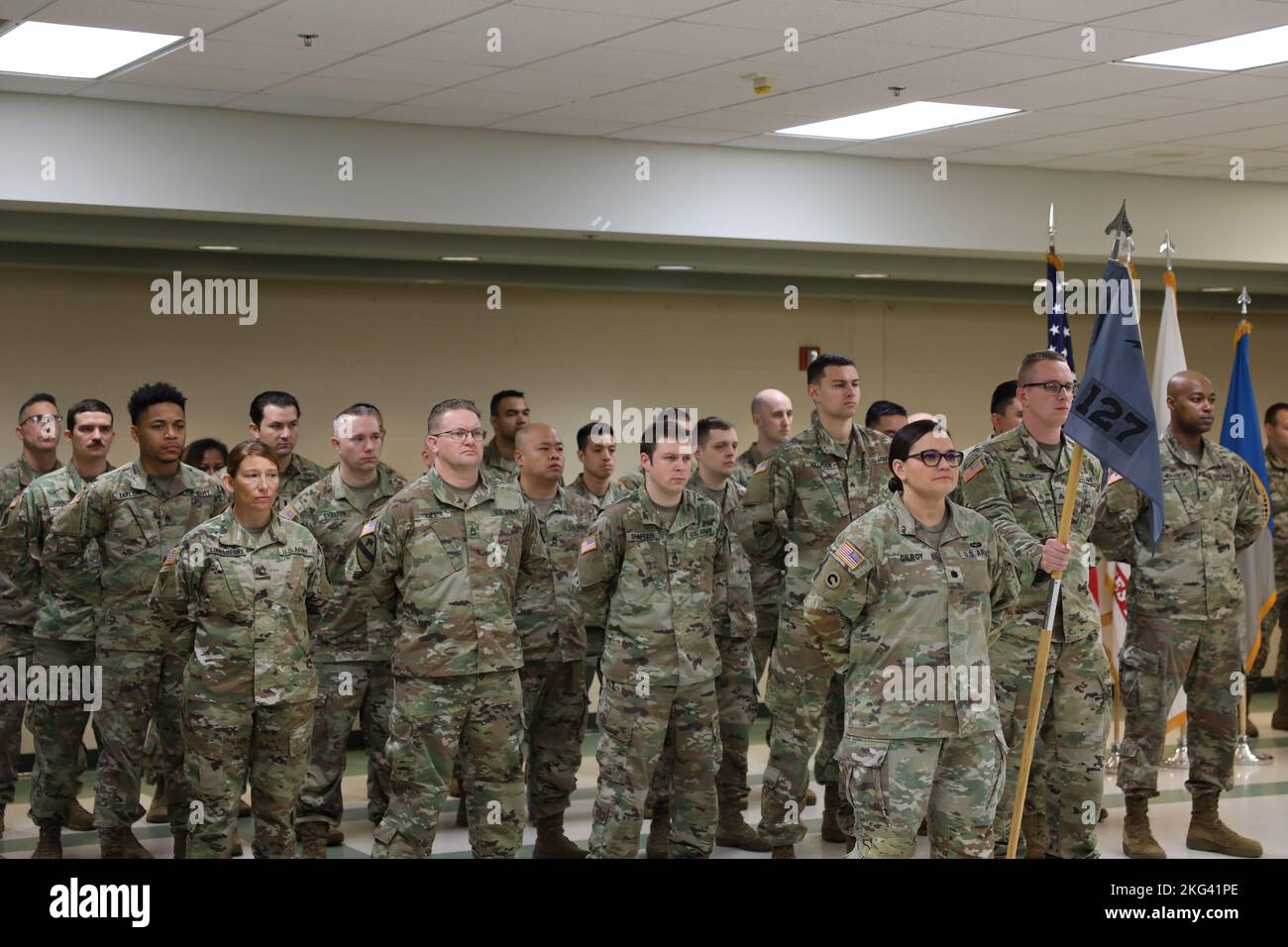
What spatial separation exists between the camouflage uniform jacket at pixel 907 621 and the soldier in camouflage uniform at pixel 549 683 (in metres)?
1.98

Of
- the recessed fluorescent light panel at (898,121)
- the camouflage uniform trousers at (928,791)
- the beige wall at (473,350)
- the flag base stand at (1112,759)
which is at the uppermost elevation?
the recessed fluorescent light panel at (898,121)

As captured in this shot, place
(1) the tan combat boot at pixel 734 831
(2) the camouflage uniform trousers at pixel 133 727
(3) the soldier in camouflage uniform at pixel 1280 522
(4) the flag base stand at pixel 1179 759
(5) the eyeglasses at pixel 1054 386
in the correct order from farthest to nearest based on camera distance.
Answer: (3) the soldier in camouflage uniform at pixel 1280 522, (4) the flag base stand at pixel 1179 759, (1) the tan combat boot at pixel 734 831, (2) the camouflage uniform trousers at pixel 133 727, (5) the eyeglasses at pixel 1054 386

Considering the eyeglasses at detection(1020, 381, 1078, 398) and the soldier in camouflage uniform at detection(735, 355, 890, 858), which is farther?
the soldier in camouflage uniform at detection(735, 355, 890, 858)

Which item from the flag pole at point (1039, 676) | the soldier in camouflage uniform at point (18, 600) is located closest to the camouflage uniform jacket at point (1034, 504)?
the flag pole at point (1039, 676)

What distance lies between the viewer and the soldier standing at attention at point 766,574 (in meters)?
7.09

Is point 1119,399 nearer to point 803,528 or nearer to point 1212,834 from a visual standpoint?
point 803,528

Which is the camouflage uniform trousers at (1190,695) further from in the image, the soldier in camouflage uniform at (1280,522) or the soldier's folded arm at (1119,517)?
the soldier in camouflage uniform at (1280,522)

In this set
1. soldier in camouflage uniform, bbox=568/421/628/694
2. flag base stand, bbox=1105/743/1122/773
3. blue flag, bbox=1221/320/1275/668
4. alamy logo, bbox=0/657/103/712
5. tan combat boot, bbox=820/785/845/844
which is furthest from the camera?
flag base stand, bbox=1105/743/1122/773

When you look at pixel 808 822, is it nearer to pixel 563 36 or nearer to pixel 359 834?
pixel 359 834

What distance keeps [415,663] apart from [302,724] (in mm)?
432

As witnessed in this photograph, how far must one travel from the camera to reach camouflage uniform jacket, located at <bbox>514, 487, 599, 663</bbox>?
21.3ft

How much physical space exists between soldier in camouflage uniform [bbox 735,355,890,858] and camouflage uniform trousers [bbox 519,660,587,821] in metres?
0.82
